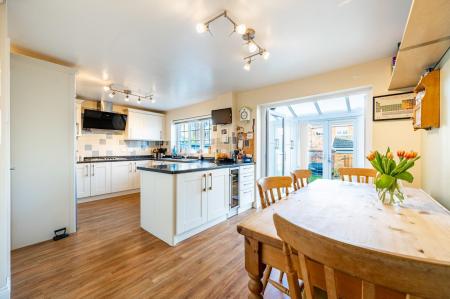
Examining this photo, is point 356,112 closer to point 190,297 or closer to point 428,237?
point 428,237

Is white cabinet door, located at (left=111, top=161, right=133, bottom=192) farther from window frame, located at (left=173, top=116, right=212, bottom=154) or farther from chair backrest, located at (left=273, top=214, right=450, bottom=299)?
chair backrest, located at (left=273, top=214, right=450, bottom=299)

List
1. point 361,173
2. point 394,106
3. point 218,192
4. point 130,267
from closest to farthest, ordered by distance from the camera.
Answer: point 130,267 < point 361,173 < point 394,106 < point 218,192

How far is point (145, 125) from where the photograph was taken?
5.20m

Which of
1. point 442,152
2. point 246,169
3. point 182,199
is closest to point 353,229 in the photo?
point 442,152

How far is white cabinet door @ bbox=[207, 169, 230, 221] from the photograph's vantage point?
267 centimetres

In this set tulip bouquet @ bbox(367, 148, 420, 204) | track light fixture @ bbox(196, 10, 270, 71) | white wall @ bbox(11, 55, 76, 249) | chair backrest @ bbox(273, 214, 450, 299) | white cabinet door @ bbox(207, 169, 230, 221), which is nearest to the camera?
chair backrest @ bbox(273, 214, 450, 299)

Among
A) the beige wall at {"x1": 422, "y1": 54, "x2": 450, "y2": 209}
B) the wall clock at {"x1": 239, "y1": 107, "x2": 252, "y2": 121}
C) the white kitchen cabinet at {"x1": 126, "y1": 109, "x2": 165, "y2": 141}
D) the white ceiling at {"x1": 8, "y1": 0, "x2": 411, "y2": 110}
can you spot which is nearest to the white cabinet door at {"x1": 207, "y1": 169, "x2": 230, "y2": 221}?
the wall clock at {"x1": 239, "y1": 107, "x2": 252, "y2": 121}

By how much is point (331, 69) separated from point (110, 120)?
4747 millimetres

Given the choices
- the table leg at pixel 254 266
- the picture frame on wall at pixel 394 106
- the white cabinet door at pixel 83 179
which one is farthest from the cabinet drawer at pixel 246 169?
the white cabinet door at pixel 83 179

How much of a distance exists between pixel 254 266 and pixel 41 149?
9.08 ft

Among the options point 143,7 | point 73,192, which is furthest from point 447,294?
point 73,192

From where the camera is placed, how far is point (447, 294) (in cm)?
37

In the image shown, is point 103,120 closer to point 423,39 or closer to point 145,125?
point 145,125

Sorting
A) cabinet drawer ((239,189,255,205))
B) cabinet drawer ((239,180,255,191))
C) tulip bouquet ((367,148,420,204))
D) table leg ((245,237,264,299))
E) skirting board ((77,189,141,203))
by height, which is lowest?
skirting board ((77,189,141,203))
